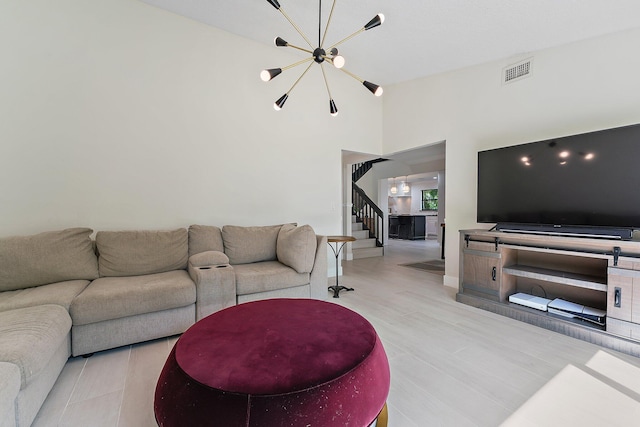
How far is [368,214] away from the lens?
24.7 feet

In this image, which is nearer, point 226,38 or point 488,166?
point 488,166

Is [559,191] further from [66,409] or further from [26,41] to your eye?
[26,41]

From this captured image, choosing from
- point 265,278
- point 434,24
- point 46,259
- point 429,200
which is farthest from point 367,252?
point 429,200

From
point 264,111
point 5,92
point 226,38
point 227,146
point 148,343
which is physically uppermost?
point 226,38

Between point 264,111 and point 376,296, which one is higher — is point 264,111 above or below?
above

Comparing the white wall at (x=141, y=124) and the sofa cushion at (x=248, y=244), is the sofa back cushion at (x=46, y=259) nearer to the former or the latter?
the white wall at (x=141, y=124)

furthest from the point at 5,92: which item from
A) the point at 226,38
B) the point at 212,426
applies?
the point at 212,426

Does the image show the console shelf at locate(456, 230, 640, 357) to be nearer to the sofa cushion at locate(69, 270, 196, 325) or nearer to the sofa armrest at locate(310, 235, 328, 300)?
the sofa armrest at locate(310, 235, 328, 300)

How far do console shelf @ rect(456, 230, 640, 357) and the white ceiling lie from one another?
199 centimetres

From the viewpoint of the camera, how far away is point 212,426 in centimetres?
82

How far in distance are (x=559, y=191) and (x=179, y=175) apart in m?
4.04

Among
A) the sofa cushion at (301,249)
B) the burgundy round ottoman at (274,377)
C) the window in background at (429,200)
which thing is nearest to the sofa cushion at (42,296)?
the burgundy round ottoman at (274,377)

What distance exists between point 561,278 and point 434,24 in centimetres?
282

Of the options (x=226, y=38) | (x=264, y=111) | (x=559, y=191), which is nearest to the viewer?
(x=559, y=191)
